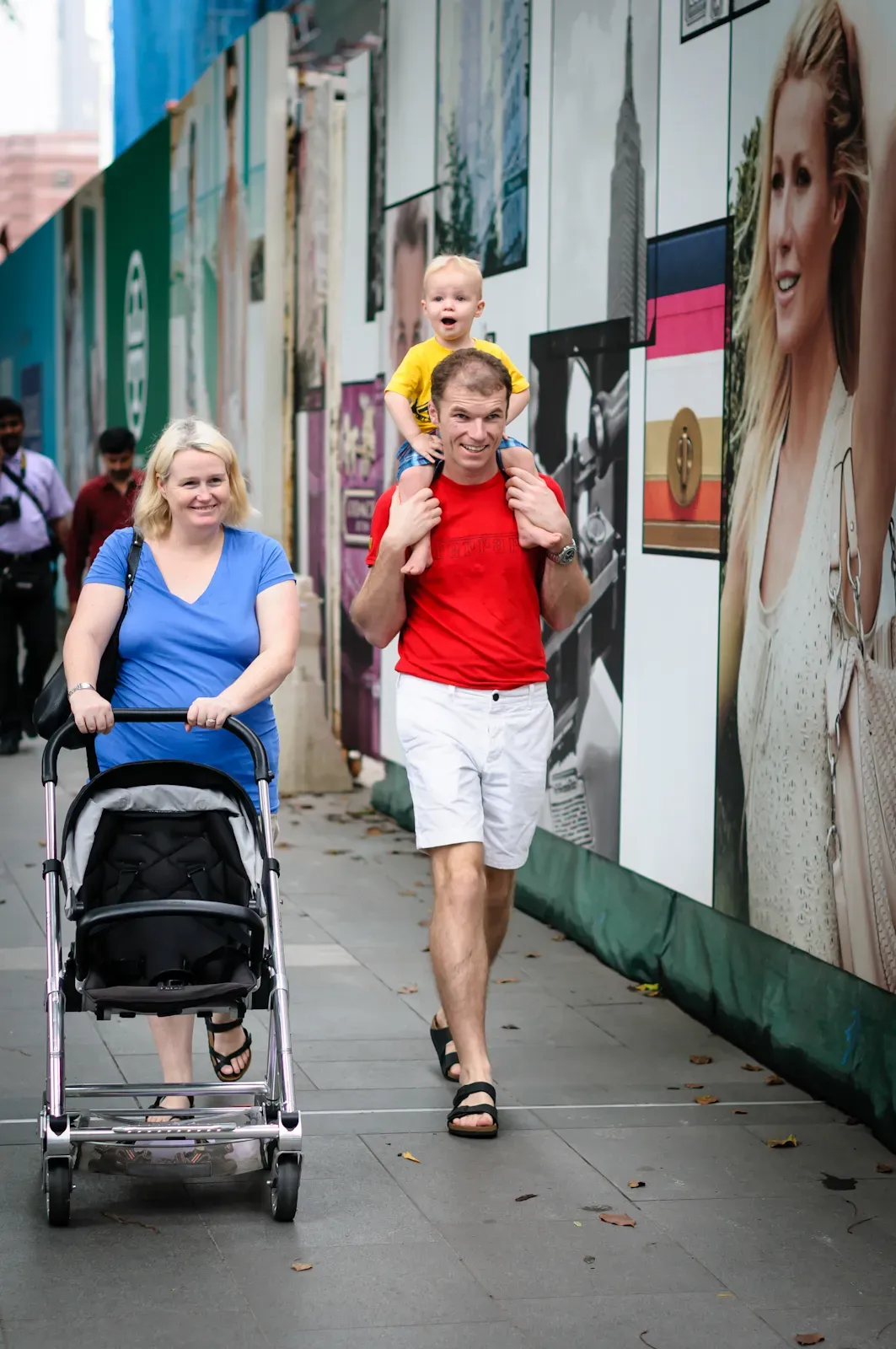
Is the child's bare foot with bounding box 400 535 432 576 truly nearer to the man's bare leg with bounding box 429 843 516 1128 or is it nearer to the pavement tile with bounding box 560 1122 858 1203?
the man's bare leg with bounding box 429 843 516 1128

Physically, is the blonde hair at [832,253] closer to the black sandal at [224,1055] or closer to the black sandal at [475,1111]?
the black sandal at [475,1111]

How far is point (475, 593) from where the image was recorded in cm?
568

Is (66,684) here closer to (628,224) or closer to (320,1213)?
(320,1213)

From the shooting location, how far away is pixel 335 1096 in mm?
5820

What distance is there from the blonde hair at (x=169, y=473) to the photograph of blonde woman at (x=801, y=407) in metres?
1.73

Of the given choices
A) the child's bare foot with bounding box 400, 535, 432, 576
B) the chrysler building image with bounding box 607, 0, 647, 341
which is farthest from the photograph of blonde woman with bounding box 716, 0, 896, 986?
the child's bare foot with bounding box 400, 535, 432, 576

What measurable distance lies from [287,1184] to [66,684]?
138 cm

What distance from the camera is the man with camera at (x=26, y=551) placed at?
41.9 ft

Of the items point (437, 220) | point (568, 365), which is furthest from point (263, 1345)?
point (437, 220)

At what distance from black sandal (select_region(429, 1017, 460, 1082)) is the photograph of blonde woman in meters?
1.07

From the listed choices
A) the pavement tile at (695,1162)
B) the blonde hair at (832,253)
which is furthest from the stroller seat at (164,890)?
the blonde hair at (832,253)

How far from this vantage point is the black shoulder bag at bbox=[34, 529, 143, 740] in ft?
16.6

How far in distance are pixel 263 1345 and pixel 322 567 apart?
913 centimetres

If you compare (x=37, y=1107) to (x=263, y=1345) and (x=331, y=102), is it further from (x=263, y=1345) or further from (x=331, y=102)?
(x=331, y=102)
